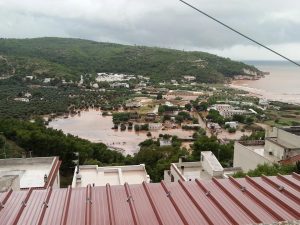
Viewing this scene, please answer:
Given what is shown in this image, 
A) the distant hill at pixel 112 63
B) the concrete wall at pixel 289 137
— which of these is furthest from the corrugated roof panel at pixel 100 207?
the distant hill at pixel 112 63

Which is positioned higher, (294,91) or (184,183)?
(184,183)

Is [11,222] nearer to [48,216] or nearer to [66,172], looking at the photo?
[48,216]

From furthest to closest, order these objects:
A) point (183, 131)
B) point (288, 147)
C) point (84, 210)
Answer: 1. point (183, 131)
2. point (288, 147)
3. point (84, 210)

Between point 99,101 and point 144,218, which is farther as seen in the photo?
point 99,101

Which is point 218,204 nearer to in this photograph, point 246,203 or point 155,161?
point 246,203

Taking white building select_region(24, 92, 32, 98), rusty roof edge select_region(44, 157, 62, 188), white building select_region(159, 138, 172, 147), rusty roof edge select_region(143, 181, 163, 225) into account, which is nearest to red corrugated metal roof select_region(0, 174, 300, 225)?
rusty roof edge select_region(143, 181, 163, 225)

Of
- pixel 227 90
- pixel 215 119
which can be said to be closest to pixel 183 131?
pixel 215 119

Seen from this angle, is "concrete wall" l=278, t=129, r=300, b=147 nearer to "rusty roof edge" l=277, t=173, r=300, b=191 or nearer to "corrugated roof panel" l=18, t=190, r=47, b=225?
"rusty roof edge" l=277, t=173, r=300, b=191
